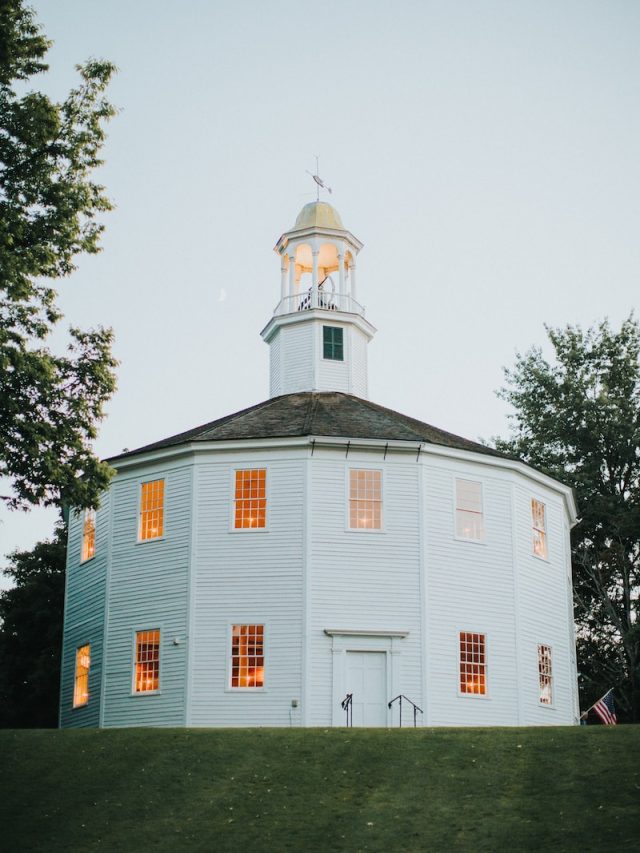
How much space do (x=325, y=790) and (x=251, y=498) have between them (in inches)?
464

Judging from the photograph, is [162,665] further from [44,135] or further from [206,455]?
[44,135]

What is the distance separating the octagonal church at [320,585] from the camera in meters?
27.2

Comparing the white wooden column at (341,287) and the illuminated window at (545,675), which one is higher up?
the white wooden column at (341,287)

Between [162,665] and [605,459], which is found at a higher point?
[605,459]

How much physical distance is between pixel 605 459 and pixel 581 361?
4683 mm

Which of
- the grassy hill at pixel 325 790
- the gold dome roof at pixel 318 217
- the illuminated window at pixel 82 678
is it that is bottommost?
the grassy hill at pixel 325 790

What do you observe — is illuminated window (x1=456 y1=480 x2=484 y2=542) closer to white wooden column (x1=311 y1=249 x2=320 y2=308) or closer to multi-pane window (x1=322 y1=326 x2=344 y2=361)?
multi-pane window (x1=322 y1=326 x2=344 y2=361)

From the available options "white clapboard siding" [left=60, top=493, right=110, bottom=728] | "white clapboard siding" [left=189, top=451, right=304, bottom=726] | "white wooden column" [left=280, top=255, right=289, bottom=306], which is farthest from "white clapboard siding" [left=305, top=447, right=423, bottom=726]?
"white wooden column" [left=280, top=255, right=289, bottom=306]

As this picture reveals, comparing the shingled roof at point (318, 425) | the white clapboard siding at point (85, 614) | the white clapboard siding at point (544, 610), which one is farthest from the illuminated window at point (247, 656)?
the white clapboard siding at point (544, 610)

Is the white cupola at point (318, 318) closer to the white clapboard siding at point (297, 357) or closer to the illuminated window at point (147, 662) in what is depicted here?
the white clapboard siding at point (297, 357)

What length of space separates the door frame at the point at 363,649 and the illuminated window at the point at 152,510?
5691 millimetres

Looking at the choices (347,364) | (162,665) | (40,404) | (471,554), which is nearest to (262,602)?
(162,665)

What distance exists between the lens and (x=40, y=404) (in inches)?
910

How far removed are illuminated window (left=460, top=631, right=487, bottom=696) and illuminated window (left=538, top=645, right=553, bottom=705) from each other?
2.29m
